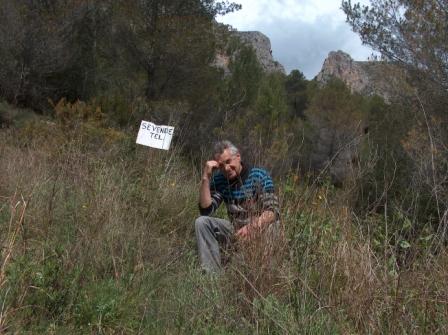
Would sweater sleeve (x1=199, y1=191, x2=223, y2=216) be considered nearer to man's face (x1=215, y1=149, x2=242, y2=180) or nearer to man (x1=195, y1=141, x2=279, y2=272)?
man (x1=195, y1=141, x2=279, y2=272)

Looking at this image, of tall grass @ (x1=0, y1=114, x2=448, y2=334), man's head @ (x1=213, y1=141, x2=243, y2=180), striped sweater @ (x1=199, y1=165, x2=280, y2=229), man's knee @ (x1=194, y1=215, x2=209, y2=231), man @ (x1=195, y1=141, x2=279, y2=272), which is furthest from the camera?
man's head @ (x1=213, y1=141, x2=243, y2=180)

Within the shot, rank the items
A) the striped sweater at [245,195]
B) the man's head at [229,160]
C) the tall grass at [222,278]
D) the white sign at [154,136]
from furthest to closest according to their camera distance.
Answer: the white sign at [154,136] < the man's head at [229,160] < the striped sweater at [245,195] < the tall grass at [222,278]

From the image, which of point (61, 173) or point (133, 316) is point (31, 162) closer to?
point (61, 173)

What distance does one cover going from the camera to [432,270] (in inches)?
101

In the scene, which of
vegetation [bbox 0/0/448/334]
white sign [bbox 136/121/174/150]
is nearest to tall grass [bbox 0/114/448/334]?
vegetation [bbox 0/0/448/334]

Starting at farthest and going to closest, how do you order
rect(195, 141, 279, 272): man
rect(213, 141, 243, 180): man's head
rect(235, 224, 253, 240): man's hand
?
rect(213, 141, 243, 180): man's head < rect(195, 141, 279, 272): man < rect(235, 224, 253, 240): man's hand

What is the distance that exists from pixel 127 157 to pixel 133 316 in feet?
10.0

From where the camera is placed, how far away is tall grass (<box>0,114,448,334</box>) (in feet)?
7.92

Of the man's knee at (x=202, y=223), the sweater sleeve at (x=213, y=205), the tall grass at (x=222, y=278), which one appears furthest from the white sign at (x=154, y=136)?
the man's knee at (x=202, y=223)

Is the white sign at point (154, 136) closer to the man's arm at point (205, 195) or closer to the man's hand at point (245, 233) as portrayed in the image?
the man's arm at point (205, 195)

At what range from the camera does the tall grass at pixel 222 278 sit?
241 cm

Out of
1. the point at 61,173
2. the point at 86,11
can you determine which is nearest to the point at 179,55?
the point at 86,11

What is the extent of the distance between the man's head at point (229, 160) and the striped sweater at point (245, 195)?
0.05 metres

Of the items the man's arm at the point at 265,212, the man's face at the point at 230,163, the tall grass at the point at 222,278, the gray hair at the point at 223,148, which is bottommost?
the tall grass at the point at 222,278
